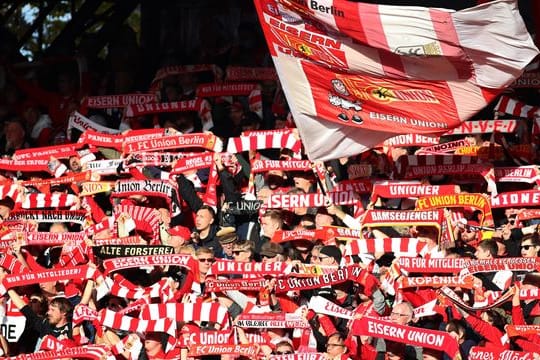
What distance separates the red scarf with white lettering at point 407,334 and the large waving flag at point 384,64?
211 centimetres

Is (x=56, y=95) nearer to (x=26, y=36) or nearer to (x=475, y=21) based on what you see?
(x=26, y=36)

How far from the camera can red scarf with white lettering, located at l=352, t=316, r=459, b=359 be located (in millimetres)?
14961

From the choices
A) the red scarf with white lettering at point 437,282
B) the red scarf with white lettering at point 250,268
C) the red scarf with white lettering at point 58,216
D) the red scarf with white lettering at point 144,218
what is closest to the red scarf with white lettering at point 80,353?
the red scarf with white lettering at point 250,268

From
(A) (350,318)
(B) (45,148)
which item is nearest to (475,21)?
(A) (350,318)

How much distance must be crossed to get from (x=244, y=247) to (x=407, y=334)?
243 centimetres

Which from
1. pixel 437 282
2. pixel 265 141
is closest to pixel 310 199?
pixel 265 141

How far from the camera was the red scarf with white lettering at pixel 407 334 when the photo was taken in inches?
589

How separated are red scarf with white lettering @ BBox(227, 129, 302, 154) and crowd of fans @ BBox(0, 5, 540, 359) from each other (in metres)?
0.02

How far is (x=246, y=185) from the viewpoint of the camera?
18656mm

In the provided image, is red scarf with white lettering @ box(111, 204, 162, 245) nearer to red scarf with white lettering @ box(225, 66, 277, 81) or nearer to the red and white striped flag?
red scarf with white lettering @ box(225, 66, 277, 81)

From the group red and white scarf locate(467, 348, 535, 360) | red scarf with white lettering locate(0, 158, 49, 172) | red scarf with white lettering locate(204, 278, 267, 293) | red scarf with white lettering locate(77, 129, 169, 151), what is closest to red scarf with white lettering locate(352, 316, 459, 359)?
red and white scarf locate(467, 348, 535, 360)

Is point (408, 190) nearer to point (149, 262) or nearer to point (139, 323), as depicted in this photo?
point (149, 262)

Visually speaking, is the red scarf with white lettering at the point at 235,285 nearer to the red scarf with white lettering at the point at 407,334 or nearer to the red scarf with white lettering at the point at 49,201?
the red scarf with white lettering at the point at 407,334

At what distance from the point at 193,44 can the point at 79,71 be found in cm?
142
